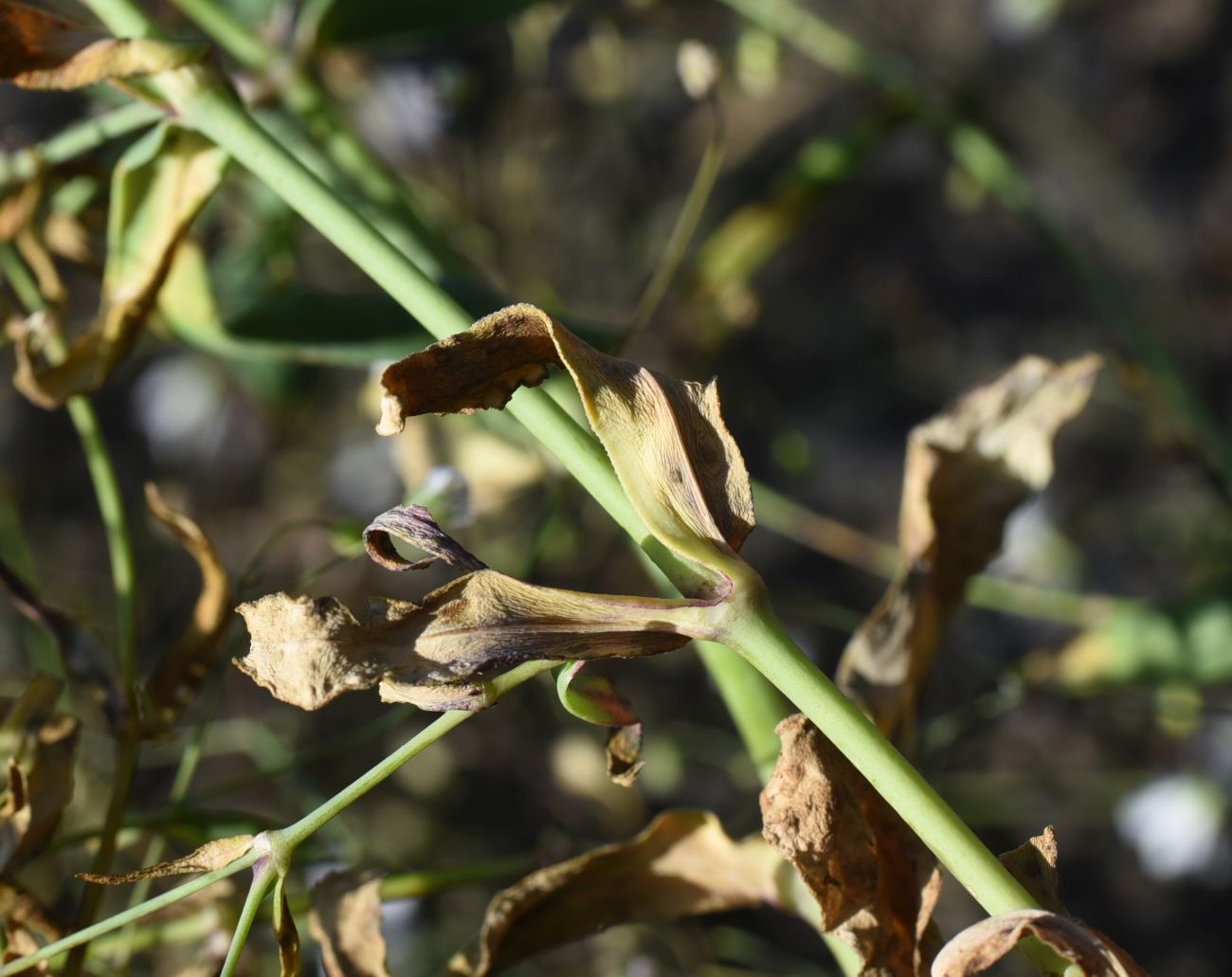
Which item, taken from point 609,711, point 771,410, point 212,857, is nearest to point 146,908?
point 212,857

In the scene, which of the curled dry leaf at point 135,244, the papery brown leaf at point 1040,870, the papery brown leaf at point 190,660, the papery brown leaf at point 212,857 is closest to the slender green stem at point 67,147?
the curled dry leaf at point 135,244

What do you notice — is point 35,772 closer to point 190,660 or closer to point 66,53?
point 190,660

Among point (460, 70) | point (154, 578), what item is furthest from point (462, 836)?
point (460, 70)

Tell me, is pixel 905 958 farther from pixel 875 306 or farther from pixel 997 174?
pixel 875 306

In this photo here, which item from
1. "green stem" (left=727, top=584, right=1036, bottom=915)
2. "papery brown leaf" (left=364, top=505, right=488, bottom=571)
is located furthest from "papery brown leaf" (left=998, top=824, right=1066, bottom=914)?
"papery brown leaf" (left=364, top=505, right=488, bottom=571)

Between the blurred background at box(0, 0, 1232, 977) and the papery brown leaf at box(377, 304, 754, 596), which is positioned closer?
the papery brown leaf at box(377, 304, 754, 596)

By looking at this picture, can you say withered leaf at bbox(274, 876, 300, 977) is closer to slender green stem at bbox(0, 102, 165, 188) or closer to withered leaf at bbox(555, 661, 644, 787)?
withered leaf at bbox(555, 661, 644, 787)
